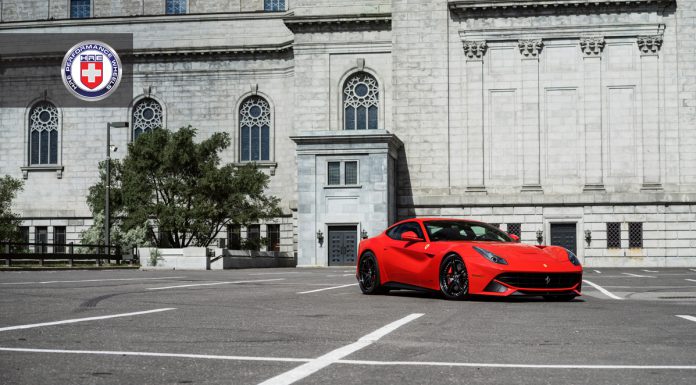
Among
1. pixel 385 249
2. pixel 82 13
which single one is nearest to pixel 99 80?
pixel 82 13

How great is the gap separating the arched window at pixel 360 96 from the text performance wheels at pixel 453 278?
43.8 meters

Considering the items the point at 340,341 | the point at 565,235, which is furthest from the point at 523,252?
the point at 565,235

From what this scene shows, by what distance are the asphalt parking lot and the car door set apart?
4.03 ft

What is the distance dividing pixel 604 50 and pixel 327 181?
58.7 feet

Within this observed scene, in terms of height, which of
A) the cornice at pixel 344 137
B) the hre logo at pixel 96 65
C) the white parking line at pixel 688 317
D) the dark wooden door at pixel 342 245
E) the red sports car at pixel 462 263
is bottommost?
the dark wooden door at pixel 342 245

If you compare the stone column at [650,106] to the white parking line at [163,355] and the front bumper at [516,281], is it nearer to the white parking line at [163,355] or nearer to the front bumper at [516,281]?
the front bumper at [516,281]

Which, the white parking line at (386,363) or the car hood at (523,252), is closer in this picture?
the white parking line at (386,363)

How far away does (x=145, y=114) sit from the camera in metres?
62.5

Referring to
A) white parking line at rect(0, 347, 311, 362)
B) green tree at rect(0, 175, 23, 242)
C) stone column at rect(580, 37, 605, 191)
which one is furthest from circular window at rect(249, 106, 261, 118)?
white parking line at rect(0, 347, 311, 362)

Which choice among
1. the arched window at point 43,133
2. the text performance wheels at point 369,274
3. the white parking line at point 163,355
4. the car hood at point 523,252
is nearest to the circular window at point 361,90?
the arched window at point 43,133

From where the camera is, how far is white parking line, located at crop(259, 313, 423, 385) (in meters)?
5.74

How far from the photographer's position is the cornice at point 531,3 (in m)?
53.5

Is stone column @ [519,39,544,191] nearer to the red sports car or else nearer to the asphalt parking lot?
the red sports car

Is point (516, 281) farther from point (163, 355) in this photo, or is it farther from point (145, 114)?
point (145, 114)
